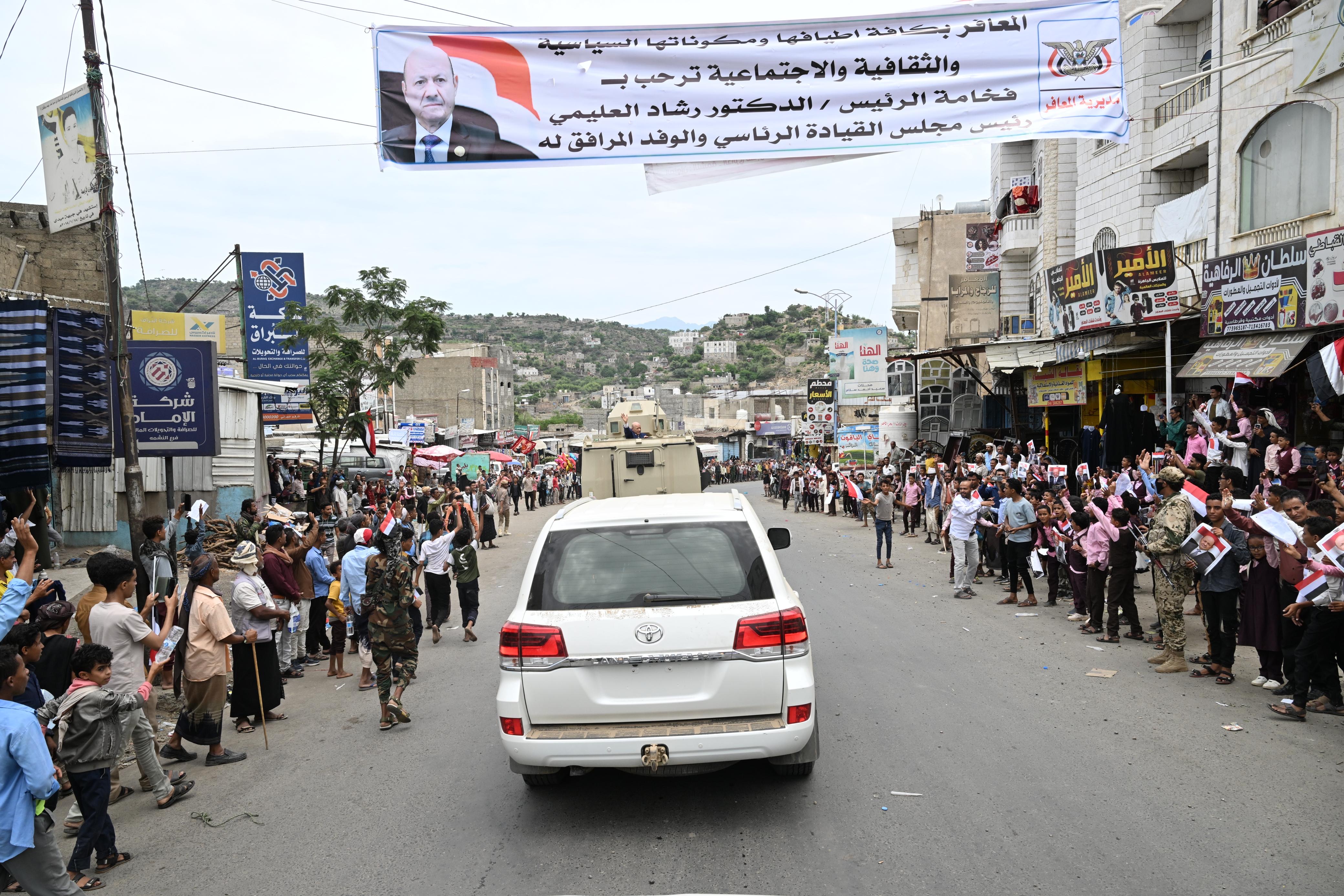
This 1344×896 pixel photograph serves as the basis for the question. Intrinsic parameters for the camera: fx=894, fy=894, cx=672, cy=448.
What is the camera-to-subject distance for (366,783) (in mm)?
6297

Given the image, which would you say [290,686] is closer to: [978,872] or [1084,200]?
[978,872]

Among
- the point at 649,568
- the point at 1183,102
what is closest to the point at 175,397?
the point at 649,568

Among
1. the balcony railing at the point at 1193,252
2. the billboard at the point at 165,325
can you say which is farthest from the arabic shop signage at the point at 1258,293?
the billboard at the point at 165,325

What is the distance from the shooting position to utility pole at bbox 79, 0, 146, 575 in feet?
31.5

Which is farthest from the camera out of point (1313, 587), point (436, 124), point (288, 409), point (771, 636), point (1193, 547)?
point (288, 409)

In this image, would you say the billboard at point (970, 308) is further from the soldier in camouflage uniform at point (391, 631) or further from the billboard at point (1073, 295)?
the soldier in camouflage uniform at point (391, 631)

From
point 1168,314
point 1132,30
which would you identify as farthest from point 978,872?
point 1132,30

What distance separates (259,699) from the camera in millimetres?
7766

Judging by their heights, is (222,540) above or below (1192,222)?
below

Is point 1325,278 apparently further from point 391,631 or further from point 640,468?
point 391,631

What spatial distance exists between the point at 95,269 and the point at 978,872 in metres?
24.2

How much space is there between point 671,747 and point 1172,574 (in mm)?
6159

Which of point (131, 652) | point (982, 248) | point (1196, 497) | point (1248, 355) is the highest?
point (982, 248)

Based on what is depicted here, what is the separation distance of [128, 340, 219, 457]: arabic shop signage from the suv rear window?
37.0ft
